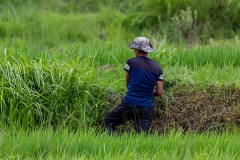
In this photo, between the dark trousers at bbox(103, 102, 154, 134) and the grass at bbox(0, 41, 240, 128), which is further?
the grass at bbox(0, 41, 240, 128)

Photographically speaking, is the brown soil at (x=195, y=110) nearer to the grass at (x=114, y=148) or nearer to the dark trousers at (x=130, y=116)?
the dark trousers at (x=130, y=116)

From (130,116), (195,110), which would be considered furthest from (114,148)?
(195,110)

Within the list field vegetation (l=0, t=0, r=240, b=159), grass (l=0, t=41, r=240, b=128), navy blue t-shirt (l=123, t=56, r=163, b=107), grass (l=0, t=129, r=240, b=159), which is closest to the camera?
grass (l=0, t=129, r=240, b=159)

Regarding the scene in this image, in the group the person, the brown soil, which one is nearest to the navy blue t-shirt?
the person

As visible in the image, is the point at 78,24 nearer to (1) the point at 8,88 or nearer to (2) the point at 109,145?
(1) the point at 8,88

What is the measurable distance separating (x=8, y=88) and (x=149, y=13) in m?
8.27

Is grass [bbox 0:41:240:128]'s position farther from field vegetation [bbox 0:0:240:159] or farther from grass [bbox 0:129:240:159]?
grass [bbox 0:129:240:159]

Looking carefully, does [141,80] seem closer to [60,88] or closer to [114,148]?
[114,148]

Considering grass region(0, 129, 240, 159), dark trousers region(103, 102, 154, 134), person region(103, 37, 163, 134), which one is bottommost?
grass region(0, 129, 240, 159)

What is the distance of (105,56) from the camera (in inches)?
278

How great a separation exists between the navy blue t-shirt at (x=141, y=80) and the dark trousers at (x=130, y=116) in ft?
0.25

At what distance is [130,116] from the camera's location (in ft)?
16.2

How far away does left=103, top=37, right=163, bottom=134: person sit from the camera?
15.5 feet

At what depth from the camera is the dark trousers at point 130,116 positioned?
4.79 metres
